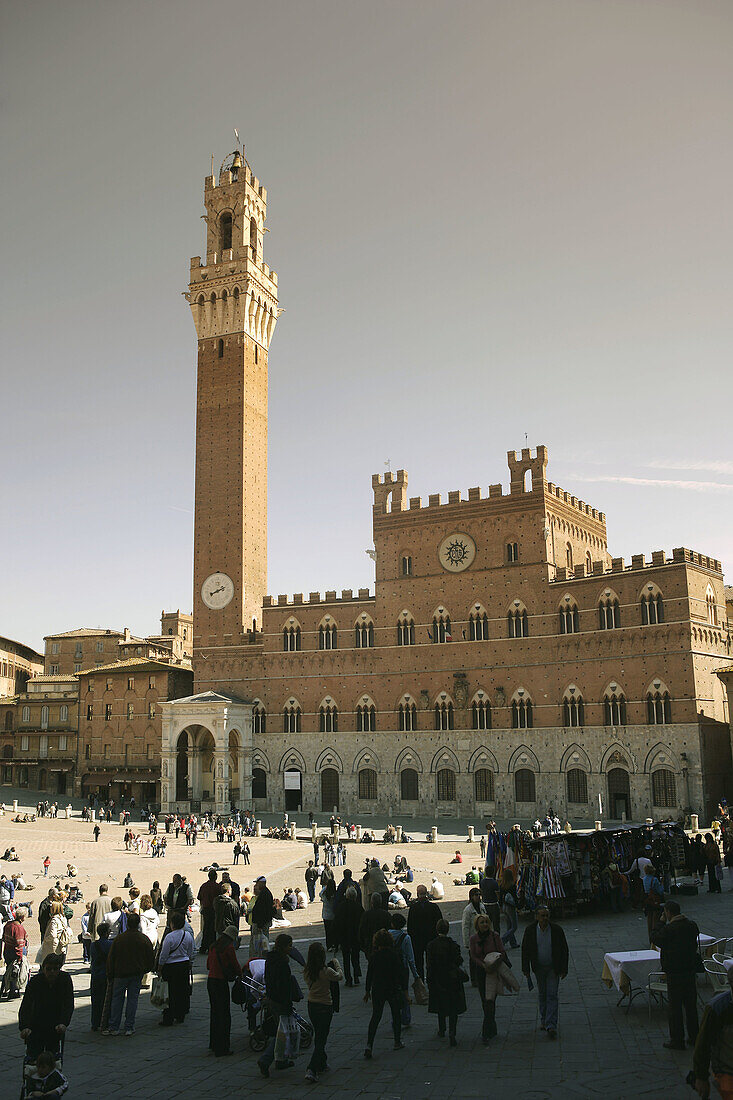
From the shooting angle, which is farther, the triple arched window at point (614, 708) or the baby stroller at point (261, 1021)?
the triple arched window at point (614, 708)

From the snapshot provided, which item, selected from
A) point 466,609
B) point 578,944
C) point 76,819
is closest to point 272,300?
point 466,609

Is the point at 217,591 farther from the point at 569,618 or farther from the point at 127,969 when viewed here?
the point at 127,969

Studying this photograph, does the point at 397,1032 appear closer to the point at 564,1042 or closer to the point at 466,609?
the point at 564,1042

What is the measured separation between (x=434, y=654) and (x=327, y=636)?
7051 mm

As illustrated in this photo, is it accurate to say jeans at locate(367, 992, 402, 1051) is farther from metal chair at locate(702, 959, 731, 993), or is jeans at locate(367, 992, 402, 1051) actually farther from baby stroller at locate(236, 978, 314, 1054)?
metal chair at locate(702, 959, 731, 993)

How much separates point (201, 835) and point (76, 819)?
9378mm

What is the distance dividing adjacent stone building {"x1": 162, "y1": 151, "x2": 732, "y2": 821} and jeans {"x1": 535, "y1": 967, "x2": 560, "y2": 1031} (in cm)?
3316

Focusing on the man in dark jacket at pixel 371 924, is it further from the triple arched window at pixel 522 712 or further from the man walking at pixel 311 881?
the triple arched window at pixel 522 712

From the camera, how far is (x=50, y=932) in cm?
1279

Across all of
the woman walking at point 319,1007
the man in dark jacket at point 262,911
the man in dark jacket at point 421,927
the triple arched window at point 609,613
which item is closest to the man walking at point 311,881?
the man in dark jacket at point 262,911

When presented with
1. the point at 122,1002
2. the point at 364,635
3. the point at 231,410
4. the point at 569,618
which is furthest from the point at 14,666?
the point at 122,1002

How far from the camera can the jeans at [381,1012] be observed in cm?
945

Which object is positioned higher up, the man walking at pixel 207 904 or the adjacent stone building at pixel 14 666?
the adjacent stone building at pixel 14 666

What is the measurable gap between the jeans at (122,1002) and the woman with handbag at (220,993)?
118 cm
